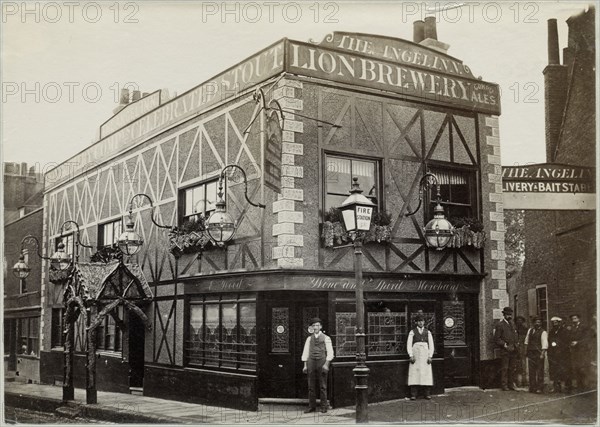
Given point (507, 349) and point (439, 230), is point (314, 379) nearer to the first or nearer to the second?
point (439, 230)

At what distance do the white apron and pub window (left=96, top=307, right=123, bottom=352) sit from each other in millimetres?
7838

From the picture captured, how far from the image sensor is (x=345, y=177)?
1361 centimetres

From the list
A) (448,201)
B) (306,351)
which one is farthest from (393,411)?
(448,201)

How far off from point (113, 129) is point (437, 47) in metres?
8.62

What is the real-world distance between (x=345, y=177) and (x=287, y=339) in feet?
10.4

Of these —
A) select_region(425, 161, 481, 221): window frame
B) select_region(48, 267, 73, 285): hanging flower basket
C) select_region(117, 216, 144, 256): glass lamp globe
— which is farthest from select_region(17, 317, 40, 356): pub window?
select_region(425, 161, 481, 221): window frame

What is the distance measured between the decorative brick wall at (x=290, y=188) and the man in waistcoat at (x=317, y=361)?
4.10 feet

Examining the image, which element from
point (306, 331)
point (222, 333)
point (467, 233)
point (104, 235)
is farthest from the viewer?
point (104, 235)

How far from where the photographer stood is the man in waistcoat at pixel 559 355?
43.4 feet

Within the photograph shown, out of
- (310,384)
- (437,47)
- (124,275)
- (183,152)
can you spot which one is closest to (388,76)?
(437,47)

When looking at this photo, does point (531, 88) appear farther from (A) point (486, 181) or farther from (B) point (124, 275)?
(B) point (124, 275)

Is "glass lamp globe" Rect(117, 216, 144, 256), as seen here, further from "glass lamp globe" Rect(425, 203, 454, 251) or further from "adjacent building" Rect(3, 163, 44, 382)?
"glass lamp globe" Rect(425, 203, 454, 251)

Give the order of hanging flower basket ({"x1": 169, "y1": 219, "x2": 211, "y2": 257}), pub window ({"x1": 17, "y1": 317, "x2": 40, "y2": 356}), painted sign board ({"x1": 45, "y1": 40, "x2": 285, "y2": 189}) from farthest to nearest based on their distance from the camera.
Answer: pub window ({"x1": 17, "y1": 317, "x2": 40, "y2": 356}) < hanging flower basket ({"x1": 169, "y1": 219, "x2": 211, "y2": 257}) < painted sign board ({"x1": 45, "y1": 40, "x2": 285, "y2": 189})

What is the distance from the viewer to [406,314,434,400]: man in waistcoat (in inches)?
526
